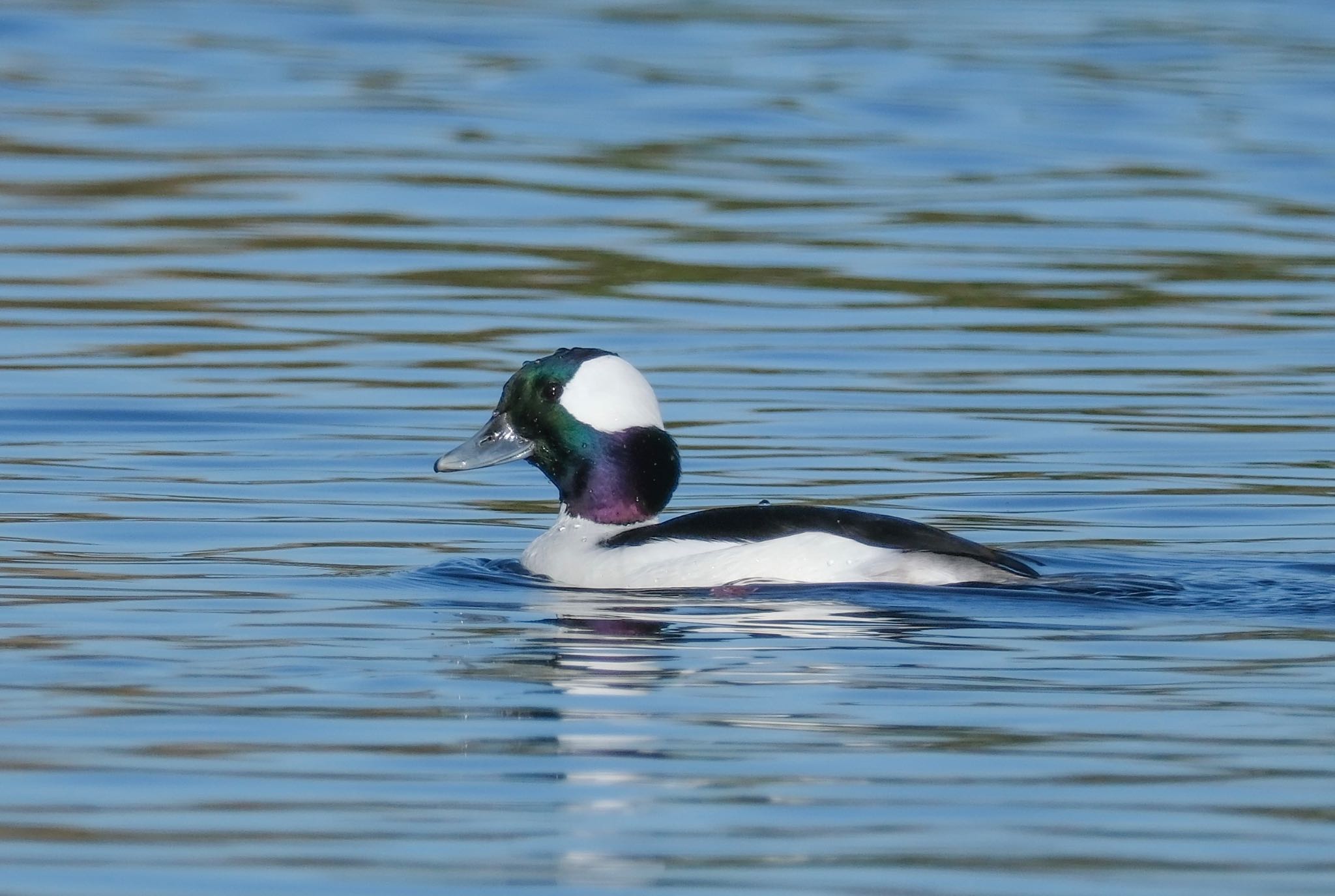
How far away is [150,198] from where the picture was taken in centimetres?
1980

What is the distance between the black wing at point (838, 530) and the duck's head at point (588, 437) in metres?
0.55

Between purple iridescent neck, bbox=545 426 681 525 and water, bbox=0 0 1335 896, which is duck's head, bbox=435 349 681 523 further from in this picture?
water, bbox=0 0 1335 896

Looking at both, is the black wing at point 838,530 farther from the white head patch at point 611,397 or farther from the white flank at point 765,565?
the white head patch at point 611,397

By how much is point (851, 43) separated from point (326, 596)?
74.8 feet

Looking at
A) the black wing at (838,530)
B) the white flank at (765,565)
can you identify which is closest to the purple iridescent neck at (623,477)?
the white flank at (765,565)

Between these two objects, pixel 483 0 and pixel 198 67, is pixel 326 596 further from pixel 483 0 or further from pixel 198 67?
pixel 483 0

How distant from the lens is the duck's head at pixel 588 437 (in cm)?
956

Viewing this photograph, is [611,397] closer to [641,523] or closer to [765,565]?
[641,523]

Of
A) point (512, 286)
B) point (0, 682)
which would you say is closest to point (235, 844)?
point (0, 682)

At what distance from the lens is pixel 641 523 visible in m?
9.77

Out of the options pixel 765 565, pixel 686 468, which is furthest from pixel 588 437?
pixel 686 468

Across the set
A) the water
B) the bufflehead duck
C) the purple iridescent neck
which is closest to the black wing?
the bufflehead duck

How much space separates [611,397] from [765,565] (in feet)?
3.01

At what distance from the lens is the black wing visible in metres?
8.83
